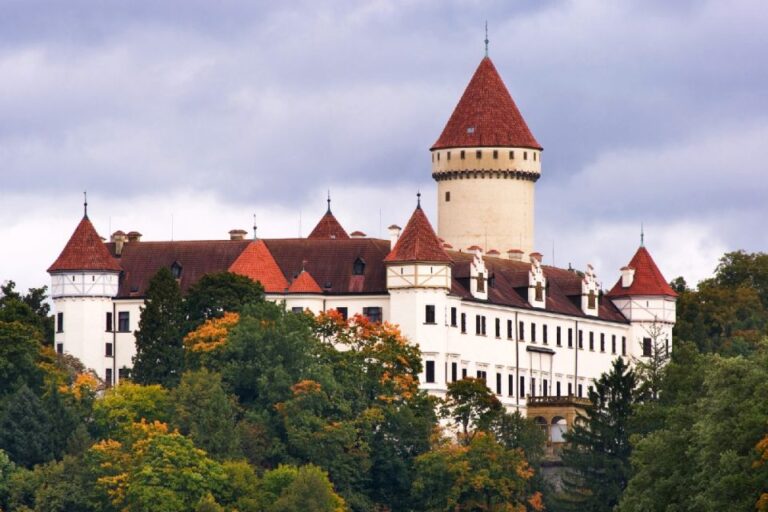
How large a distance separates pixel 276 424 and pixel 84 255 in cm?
2009

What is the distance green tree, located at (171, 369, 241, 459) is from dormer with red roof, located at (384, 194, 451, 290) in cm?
1528

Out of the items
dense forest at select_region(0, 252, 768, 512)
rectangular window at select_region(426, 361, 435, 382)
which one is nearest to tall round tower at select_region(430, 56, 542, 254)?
rectangular window at select_region(426, 361, 435, 382)

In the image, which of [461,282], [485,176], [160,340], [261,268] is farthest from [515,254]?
[160,340]

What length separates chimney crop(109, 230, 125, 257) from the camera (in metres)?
171

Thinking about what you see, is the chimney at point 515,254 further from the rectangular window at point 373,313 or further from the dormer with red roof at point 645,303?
the rectangular window at point 373,313

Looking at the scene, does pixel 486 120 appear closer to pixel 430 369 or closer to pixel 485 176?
pixel 485 176

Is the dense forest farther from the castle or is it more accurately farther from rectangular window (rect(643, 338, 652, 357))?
rectangular window (rect(643, 338, 652, 357))

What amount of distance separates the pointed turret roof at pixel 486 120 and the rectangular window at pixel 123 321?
2120 cm

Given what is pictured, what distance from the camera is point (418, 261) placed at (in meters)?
162

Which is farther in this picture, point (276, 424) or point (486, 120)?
point (486, 120)

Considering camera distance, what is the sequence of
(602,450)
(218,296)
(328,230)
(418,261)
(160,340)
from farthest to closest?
1. (328,230)
2. (418,261)
3. (218,296)
4. (160,340)
5. (602,450)

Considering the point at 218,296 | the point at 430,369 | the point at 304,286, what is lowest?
the point at 430,369

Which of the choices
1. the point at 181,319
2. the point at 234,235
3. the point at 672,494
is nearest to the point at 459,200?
the point at 234,235

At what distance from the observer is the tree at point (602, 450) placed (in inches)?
5763
